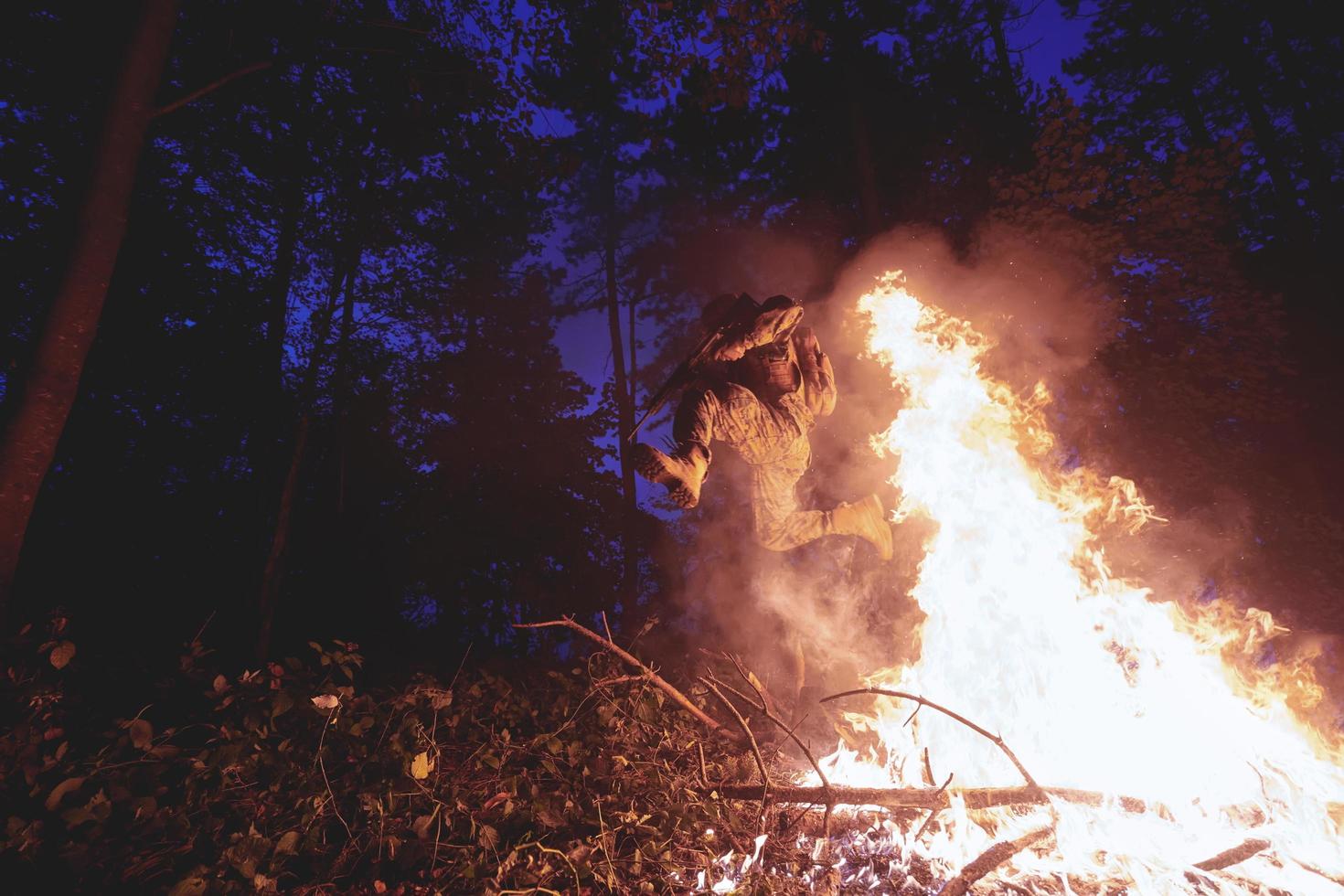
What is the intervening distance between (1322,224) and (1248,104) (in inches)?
133

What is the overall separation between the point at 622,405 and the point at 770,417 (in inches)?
503

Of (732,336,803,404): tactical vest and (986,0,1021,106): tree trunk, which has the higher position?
(986,0,1021,106): tree trunk

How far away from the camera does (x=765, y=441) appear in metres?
5.07

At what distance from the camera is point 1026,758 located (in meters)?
4.80

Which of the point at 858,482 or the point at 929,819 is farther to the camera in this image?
the point at 858,482

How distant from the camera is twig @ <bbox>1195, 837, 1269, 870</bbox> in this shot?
3436 millimetres

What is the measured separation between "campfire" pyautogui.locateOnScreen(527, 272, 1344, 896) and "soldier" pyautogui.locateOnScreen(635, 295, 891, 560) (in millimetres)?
1178

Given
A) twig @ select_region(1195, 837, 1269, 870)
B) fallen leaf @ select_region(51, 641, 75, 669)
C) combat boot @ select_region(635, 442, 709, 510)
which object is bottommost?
twig @ select_region(1195, 837, 1269, 870)

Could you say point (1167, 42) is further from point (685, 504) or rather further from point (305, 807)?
point (305, 807)

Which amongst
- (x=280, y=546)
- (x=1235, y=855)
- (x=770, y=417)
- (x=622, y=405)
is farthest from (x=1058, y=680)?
(x=622, y=405)

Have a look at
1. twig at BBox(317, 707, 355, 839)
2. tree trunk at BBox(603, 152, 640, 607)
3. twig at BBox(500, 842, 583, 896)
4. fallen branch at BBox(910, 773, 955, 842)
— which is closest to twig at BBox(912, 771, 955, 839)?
fallen branch at BBox(910, 773, 955, 842)

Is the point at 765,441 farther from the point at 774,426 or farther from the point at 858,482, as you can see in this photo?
the point at 858,482

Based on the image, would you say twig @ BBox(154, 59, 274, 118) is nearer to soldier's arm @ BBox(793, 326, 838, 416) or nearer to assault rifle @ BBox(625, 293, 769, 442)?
assault rifle @ BBox(625, 293, 769, 442)

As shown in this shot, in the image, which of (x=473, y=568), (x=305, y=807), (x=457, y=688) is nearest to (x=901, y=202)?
(x=457, y=688)
